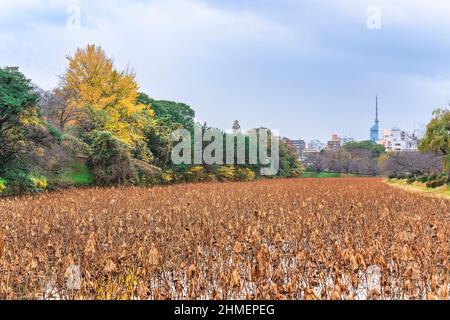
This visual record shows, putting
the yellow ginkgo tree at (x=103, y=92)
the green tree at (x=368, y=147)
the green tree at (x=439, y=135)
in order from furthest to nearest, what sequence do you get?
the green tree at (x=368, y=147)
the green tree at (x=439, y=135)
the yellow ginkgo tree at (x=103, y=92)

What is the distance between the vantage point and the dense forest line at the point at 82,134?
65.7 feet

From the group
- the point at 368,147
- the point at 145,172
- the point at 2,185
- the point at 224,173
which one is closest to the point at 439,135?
the point at 224,173

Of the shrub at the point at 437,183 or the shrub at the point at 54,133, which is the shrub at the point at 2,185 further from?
the shrub at the point at 437,183

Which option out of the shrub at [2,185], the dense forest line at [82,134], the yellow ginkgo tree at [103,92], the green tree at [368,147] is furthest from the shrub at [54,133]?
the green tree at [368,147]

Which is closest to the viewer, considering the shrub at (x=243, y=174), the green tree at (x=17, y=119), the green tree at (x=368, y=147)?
the green tree at (x=17, y=119)

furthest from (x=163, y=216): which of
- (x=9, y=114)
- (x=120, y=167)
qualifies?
(x=120, y=167)

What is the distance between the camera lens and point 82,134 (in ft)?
91.0

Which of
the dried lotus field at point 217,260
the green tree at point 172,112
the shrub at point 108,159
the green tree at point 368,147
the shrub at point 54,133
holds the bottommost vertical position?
the dried lotus field at point 217,260

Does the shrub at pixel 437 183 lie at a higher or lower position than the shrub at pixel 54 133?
lower

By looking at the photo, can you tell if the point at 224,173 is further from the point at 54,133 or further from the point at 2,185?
the point at 2,185

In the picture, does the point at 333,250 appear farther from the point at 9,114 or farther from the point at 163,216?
the point at 9,114

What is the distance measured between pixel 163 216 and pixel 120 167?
1626 cm

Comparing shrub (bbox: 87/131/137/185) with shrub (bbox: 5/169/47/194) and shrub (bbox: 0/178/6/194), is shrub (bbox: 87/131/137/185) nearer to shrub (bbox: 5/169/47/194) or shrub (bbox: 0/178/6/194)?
shrub (bbox: 5/169/47/194)

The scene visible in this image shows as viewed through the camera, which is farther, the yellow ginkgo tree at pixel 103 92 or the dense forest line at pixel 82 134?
the yellow ginkgo tree at pixel 103 92
